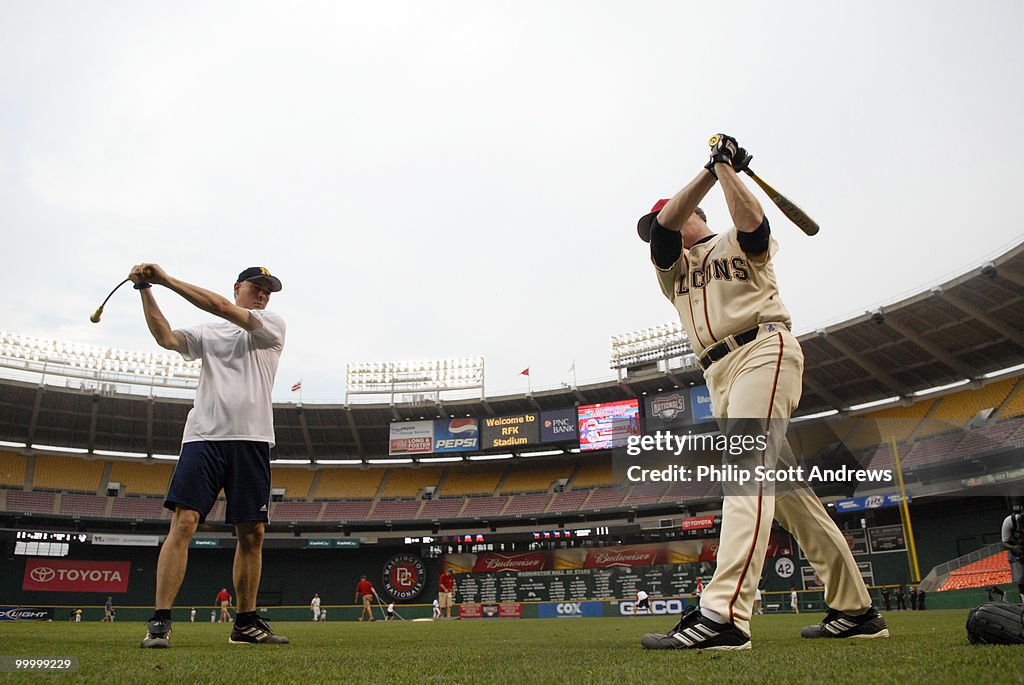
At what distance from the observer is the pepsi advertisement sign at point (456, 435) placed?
33.2 metres

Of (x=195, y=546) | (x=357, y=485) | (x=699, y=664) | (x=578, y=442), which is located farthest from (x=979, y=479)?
(x=195, y=546)

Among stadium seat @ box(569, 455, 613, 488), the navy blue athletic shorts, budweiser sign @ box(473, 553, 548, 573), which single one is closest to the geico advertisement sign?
budweiser sign @ box(473, 553, 548, 573)

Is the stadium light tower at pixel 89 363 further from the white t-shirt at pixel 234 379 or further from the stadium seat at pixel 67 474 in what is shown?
the white t-shirt at pixel 234 379

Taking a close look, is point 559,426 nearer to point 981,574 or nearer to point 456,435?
point 456,435

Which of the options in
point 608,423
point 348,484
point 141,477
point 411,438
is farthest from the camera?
point 348,484

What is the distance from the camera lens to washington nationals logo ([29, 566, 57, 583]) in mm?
28094

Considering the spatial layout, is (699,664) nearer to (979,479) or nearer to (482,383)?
(979,479)

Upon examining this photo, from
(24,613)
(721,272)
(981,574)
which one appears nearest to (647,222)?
(721,272)

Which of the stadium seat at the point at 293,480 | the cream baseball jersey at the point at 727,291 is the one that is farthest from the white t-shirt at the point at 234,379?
the stadium seat at the point at 293,480

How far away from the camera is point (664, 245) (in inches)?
120

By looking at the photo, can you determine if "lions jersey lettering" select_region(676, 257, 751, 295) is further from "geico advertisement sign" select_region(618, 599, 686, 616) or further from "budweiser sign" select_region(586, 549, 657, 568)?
"budweiser sign" select_region(586, 549, 657, 568)

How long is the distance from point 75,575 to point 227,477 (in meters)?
32.0

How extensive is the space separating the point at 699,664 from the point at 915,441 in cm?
2736

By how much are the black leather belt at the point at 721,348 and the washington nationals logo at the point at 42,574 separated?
34324 mm
